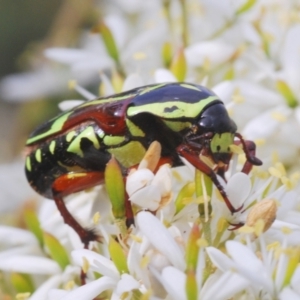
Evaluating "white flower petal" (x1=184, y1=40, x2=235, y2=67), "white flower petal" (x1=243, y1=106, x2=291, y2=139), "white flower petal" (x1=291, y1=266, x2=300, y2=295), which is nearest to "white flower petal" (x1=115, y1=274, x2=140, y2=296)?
"white flower petal" (x1=291, y1=266, x2=300, y2=295)

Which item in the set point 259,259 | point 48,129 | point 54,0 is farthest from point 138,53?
point 54,0

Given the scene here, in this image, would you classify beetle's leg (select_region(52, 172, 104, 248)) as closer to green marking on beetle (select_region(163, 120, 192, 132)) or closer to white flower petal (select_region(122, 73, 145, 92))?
green marking on beetle (select_region(163, 120, 192, 132))

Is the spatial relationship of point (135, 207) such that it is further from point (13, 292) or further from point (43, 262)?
point (13, 292)

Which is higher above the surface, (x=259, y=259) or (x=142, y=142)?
(x=142, y=142)

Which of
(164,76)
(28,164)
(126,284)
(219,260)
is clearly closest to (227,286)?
(219,260)

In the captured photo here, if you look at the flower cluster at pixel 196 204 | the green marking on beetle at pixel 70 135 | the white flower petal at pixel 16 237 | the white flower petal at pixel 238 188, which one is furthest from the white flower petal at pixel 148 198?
the white flower petal at pixel 16 237
